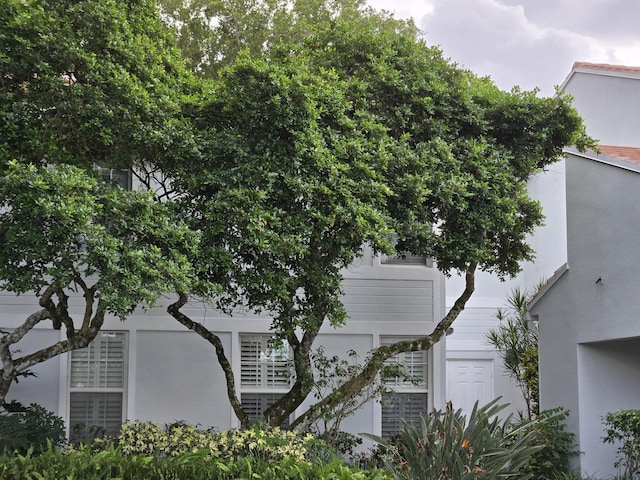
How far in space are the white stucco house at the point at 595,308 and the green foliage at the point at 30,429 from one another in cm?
708

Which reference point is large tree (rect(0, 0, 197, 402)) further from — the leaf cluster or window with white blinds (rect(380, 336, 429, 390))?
window with white blinds (rect(380, 336, 429, 390))

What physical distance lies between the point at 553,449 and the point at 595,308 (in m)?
2.04

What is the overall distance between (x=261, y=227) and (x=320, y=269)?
1.32 m

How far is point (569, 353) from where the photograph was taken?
37.7 feet

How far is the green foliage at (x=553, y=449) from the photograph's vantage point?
10875mm

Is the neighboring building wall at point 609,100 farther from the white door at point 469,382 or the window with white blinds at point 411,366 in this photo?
the white door at point 469,382

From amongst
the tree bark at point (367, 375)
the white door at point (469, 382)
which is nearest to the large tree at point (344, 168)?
the tree bark at point (367, 375)

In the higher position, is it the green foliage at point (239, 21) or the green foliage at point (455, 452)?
the green foliage at point (239, 21)

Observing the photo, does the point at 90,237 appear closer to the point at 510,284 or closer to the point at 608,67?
the point at 608,67

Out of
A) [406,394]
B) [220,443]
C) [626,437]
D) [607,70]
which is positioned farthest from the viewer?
[607,70]

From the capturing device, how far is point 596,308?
35.7 ft

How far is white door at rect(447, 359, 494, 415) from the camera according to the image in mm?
18141

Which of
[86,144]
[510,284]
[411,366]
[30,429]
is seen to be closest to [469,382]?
[510,284]

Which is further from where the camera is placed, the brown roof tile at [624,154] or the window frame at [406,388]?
the window frame at [406,388]
